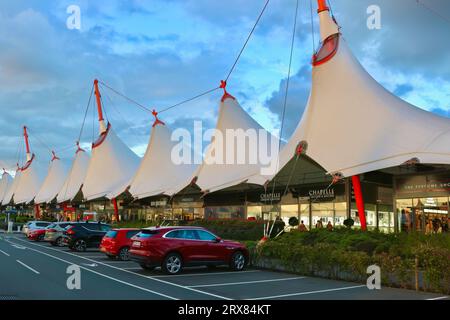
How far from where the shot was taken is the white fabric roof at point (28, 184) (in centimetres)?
8219

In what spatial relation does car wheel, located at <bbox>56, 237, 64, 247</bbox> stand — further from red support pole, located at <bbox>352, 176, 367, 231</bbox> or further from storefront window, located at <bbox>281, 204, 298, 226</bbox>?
red support pole, located at <bbox>352, 176, 367, 231</bbox>

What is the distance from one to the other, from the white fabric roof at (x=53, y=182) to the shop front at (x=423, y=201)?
54880 millimetres

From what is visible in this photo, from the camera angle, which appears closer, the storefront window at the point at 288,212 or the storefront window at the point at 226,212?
the storefront window at the point at 288,212

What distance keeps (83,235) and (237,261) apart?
10845mm

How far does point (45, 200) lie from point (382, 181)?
183ft

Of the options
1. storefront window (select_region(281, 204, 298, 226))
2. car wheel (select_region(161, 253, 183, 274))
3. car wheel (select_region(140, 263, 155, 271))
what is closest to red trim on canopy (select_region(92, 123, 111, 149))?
storefront window (select_region(281, 204, 298, 226))

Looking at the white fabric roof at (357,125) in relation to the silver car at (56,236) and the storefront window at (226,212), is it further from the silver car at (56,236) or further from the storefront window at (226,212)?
the silver car at (56,236)

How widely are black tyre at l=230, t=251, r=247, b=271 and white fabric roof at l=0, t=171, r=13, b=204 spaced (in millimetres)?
95806

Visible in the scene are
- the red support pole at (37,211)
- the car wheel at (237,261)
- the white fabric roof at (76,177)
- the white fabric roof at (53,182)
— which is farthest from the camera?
the red support pole at (37,211)

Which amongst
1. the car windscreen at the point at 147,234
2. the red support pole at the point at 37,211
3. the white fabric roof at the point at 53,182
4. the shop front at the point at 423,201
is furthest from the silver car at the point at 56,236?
the red support pole at the point at 37,211

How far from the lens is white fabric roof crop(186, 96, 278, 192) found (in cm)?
3172

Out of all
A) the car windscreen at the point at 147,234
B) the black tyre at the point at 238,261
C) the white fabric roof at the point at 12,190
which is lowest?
the black tyre at the point at 238,261

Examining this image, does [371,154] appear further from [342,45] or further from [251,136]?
[251,136]

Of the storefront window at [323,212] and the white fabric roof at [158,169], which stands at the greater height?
the white fabric roof at [158,169]
